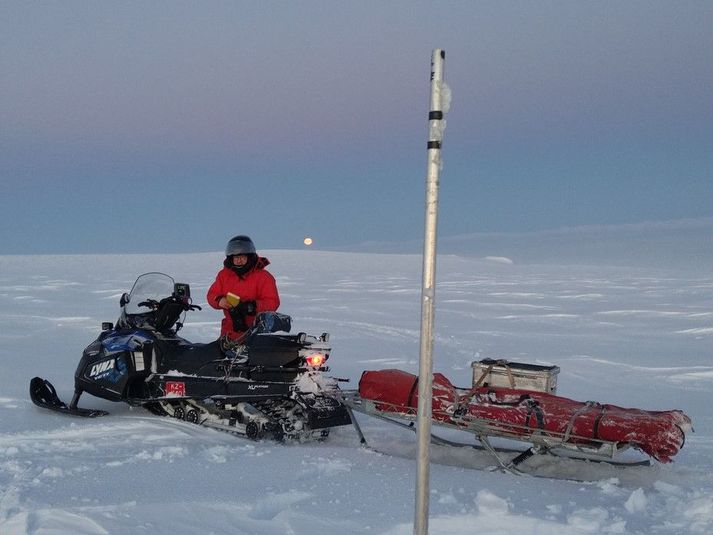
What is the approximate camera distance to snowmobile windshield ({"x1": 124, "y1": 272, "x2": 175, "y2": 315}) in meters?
6.43

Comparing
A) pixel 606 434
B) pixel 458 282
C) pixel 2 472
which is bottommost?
pixel 2 472

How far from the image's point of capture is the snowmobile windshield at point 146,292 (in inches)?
253

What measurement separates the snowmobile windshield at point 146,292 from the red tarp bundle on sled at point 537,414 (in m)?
2.34

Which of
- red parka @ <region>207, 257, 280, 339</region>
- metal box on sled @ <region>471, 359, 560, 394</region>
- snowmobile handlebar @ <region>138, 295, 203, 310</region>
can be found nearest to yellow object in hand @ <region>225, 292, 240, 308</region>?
red parka @ <region>207, 257, 280, 339</region>

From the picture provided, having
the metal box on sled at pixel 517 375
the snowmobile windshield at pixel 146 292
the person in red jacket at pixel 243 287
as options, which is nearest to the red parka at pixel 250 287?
the person in red jacket at pixel 243 287

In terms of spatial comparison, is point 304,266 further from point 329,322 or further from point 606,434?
point 606,434

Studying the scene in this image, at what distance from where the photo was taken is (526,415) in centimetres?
444

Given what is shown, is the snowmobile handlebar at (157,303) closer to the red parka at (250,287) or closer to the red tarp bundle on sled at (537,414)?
the red parka at (250,287)

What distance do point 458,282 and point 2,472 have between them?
21228 millimetres

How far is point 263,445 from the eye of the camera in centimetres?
512

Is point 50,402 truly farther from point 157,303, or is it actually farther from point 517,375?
point 517,375

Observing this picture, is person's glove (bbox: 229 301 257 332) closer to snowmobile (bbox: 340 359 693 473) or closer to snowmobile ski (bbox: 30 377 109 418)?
snowmobile (bbox: 340 359 693 473)

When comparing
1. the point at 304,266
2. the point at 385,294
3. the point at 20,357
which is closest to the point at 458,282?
the point at 385,294

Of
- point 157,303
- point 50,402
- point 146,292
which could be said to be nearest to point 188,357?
point 157,303
